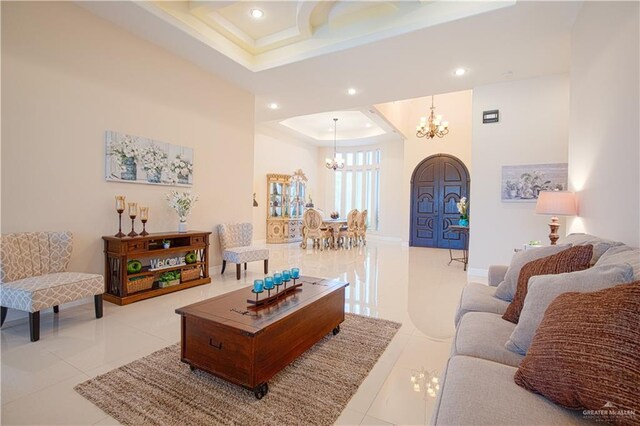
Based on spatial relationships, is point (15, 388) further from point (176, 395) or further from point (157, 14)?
point (157, 14)

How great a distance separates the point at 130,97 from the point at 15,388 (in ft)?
10.2

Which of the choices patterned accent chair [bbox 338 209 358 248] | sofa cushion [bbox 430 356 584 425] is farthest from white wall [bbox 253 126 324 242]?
sofa cushion [bbox 430 356 584 425]

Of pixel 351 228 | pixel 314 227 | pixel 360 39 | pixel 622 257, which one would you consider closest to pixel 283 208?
pixel 314 227

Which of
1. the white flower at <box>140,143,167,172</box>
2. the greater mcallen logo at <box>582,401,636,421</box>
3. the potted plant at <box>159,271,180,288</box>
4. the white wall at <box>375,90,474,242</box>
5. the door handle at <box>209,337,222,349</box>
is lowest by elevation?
the potted plant at <box>159,271,180,288</box>

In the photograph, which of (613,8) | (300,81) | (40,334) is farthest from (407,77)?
(40,334)

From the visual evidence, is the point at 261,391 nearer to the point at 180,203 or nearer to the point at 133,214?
the point at 133,214

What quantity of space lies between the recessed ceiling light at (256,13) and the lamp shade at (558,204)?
396 centimetres

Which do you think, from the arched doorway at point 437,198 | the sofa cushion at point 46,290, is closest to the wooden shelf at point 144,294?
the sofa cushion at point 46,290

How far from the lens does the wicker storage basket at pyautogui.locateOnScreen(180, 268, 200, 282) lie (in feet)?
13.1

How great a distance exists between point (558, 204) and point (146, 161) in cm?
476

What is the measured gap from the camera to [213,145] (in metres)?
4.77

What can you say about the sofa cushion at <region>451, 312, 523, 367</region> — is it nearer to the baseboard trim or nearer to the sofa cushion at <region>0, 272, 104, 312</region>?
the sofa cushion at <region>0, 272, 104, 312</region>

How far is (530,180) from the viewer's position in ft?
15.4

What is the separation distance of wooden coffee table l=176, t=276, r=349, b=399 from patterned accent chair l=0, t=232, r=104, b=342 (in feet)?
4.62
